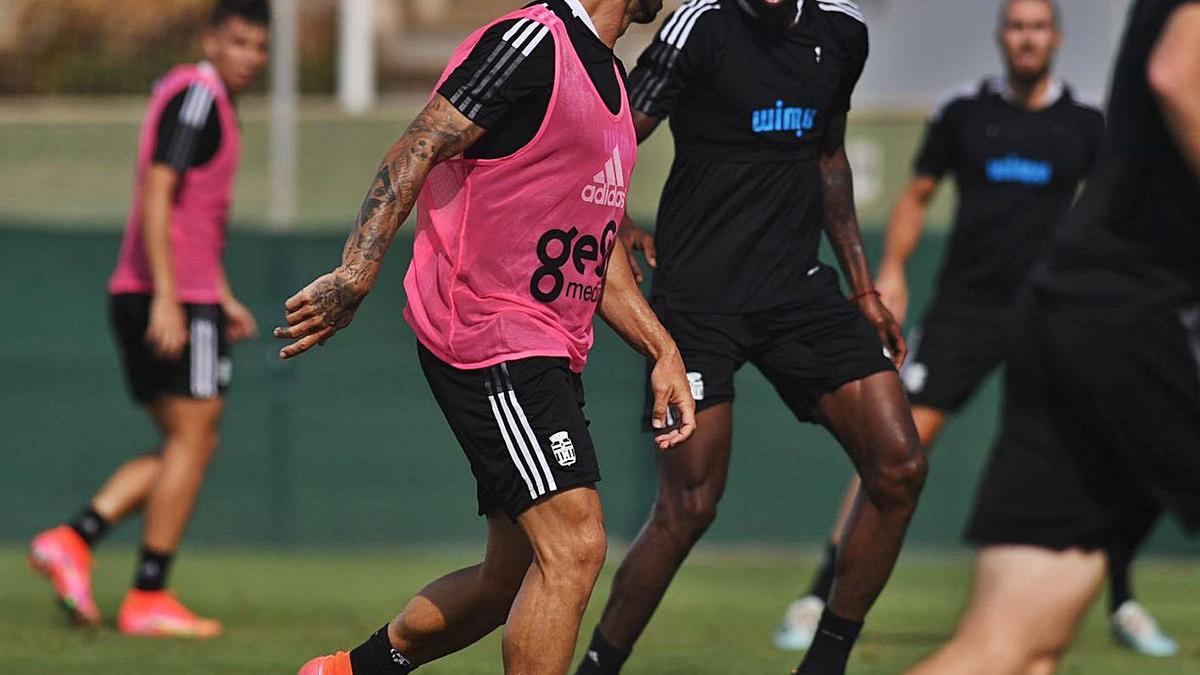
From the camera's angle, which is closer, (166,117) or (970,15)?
(166,117)

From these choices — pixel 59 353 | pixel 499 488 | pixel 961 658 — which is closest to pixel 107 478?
pixel 59 353

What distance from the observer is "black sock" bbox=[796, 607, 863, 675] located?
19.0 ft

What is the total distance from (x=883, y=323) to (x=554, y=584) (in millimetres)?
1873

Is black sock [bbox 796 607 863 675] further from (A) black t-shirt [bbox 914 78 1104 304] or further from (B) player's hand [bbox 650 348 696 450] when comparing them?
(A) black t-shirt [bbox 914 78 1104 304]

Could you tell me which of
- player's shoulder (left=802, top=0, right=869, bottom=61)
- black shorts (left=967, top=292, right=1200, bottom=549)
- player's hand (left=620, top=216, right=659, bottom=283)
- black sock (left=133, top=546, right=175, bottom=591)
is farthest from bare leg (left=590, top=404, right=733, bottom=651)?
black sock (left=133, top=546, right=175, bottom=591)

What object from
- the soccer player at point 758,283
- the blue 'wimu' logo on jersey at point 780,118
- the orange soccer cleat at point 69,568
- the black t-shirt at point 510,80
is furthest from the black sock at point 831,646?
the orange soccer cleat at point 69,568

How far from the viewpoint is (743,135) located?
6.05 meters

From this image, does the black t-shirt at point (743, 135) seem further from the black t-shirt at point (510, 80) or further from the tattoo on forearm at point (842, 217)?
the black t-shirt at point (510, 80)

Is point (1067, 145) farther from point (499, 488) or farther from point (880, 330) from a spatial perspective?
point (499, 488)

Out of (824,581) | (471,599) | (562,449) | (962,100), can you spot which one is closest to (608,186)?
(562,449)

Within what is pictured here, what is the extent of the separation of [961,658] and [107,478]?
8.71 metres

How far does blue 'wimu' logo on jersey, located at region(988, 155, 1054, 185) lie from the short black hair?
3.10 m

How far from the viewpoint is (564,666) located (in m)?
Answer: 4.88

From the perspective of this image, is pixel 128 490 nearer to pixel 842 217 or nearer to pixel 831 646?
pixel 842 217
